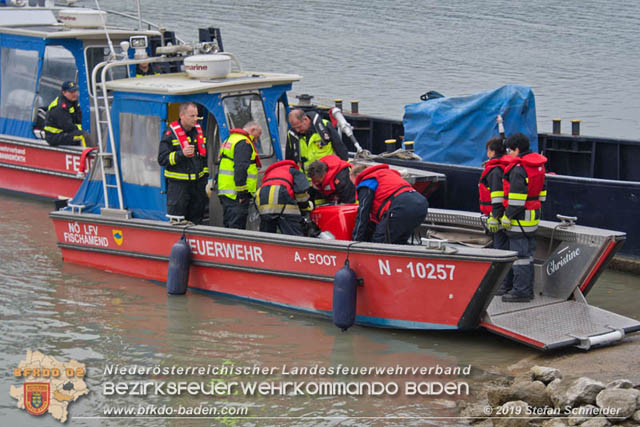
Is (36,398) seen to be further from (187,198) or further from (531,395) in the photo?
(531,395)

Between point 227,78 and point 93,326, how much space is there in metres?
2.74

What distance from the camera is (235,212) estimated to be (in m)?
8.98

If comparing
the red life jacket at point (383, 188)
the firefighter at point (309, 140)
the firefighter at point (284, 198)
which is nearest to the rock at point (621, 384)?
the red life jacket at point (383, 188)

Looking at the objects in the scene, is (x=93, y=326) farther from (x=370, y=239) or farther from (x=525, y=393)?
(x=525, y=393)

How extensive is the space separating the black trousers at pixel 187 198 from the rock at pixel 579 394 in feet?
14.0

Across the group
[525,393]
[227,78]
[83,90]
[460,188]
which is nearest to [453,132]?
[460,188]

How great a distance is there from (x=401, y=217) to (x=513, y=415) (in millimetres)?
2425

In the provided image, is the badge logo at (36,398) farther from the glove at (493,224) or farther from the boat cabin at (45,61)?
the boat cabin at (45,61)

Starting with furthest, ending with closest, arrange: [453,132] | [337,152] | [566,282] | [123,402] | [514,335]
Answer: [453,132]
[337,152]
[566,282]
[514,335]
[123,402]

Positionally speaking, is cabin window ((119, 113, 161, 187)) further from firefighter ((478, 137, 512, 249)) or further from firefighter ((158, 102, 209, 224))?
firefighter ((478, 137, 512, 249))

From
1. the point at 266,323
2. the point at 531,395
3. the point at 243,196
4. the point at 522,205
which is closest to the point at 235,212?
the point at 243,196

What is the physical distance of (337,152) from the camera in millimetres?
10125

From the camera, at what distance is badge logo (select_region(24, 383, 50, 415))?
7.13 meters
